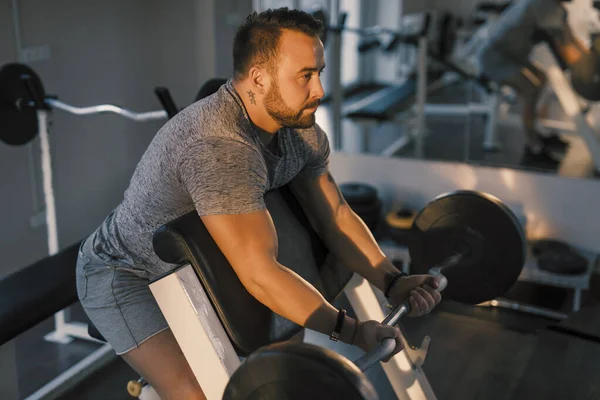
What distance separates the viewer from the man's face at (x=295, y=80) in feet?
4.23

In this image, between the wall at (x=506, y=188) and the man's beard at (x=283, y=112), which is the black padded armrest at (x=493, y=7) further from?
the man's beard at (x=283, y=112)

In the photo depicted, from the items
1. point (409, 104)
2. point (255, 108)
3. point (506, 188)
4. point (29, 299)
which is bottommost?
point (506, 188)

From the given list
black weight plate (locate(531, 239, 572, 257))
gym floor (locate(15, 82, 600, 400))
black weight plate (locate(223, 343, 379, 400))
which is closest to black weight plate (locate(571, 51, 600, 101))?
black weight plate (locate(531, 239, 572, 257))

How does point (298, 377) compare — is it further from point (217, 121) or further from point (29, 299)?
point (29, 299)

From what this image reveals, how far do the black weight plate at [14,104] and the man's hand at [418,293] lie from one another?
1416 mm

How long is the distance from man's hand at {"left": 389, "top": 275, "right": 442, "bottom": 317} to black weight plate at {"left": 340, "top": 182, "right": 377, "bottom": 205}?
1.51 meters

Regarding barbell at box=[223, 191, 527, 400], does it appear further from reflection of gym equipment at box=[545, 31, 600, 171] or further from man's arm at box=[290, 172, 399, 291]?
reflection of gym equipment at box=[545, 31, 600, 171]

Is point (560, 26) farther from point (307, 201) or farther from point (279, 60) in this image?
point (279, 60)

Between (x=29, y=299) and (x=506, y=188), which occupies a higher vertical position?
(x=29, y=299)

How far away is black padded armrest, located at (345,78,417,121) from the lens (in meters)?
3.65

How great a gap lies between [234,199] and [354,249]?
52cm

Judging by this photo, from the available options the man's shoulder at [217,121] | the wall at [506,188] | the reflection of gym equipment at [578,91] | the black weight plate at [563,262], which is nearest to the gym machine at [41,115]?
the man's shoulder at [217,121]

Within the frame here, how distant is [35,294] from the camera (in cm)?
184

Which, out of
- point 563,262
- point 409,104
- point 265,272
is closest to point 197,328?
point 265,272
